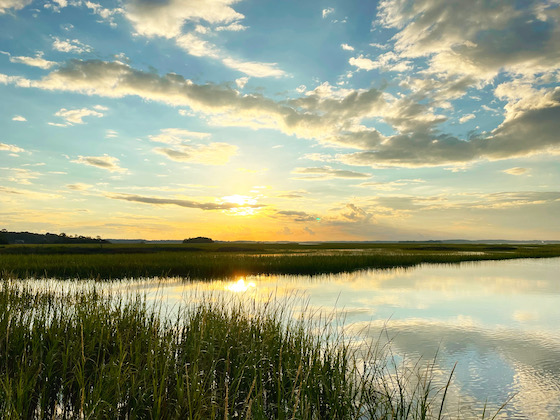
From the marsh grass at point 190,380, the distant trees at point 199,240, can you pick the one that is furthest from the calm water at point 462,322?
the distant trees at point 199,240

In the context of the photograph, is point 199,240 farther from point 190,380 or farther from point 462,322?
point 190,380

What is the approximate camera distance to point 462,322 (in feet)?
52.9

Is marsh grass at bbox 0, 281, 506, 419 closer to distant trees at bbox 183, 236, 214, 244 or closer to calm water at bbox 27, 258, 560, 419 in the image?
calm water at bbox 27, 258, 560, 419

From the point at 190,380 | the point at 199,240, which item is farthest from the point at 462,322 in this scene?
Answer: the point at 199,240

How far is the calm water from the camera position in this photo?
8.78 m

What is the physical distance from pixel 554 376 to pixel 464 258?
4854 cm

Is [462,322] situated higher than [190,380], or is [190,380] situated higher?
[190,380]

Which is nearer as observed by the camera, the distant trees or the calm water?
the calm water

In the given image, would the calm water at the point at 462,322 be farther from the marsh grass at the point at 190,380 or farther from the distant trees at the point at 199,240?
the distant trees at the point at 199,240

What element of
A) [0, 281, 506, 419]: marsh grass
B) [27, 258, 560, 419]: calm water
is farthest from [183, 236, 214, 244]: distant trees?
[0, 281, 506, 419]: marsh grass

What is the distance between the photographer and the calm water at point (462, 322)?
878 cm

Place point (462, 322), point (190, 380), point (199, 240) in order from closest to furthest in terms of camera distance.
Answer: point (190, 380), point (462, 322), point (199, 240)

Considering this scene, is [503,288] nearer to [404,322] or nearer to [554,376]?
[404,322]

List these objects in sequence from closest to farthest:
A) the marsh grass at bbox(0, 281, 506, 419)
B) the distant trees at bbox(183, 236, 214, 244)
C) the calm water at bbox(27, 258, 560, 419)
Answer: the marsh grass at bbox(0, 281, 506, 419)
the calm water at bbox(27, 258, 560, 419)
the distant trees at bbox(183, 236, 214, 244)
